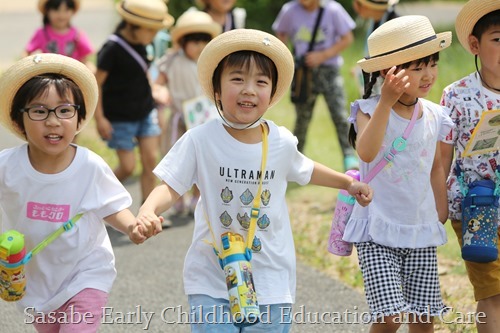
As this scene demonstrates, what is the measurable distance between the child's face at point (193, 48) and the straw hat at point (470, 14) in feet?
12.0

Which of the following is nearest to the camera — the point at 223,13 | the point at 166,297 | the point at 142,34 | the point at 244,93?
the point at 244,93

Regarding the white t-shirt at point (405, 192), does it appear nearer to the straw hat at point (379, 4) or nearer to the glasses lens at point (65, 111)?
the glasses lens at point (65, 111)

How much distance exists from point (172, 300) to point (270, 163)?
2149mm

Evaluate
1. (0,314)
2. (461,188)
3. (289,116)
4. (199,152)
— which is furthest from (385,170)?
(289,116)

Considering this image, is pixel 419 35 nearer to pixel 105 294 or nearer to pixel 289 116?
pixel 105 294

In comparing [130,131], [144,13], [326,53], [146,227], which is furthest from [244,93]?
[326,53]

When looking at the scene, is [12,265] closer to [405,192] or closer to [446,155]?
[405,192]

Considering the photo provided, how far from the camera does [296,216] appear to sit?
27.8 ft

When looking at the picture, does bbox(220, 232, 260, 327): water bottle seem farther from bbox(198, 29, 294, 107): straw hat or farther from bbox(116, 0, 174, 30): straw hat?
bbox(116, 0, 174, 30): straw hat

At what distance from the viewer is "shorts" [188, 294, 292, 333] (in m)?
4.27

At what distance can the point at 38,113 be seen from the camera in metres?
4.47

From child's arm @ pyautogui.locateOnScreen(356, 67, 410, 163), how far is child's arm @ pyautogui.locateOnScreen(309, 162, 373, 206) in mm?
144

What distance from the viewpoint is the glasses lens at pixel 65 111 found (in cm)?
447

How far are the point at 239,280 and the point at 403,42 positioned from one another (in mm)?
1404
